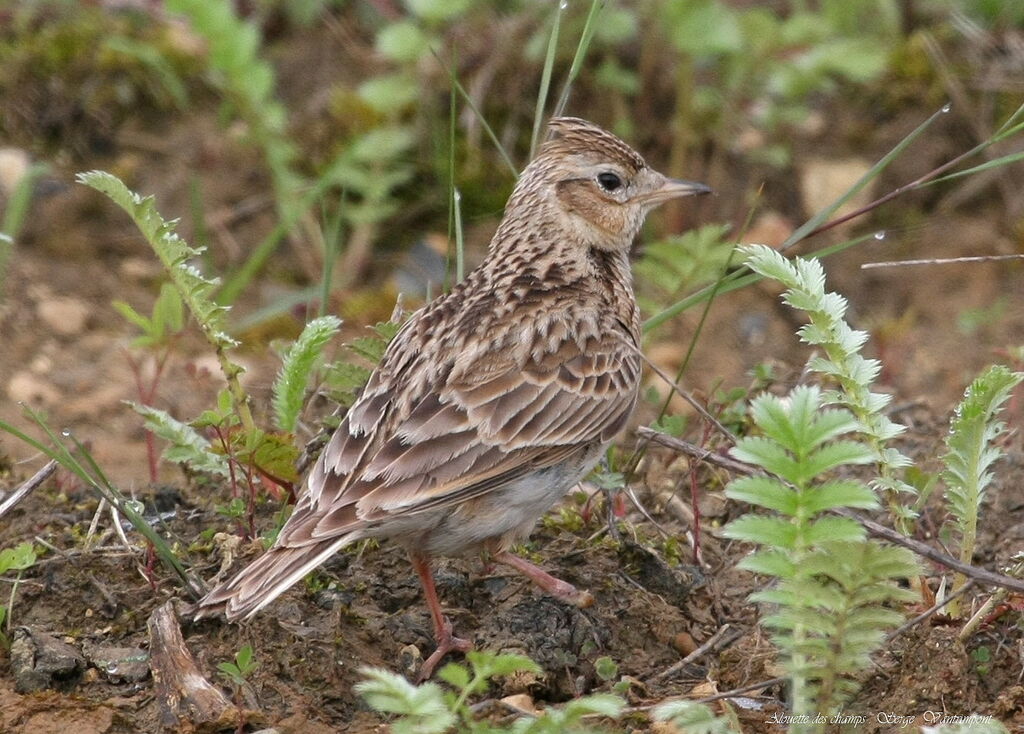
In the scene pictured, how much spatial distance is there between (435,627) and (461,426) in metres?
0.60

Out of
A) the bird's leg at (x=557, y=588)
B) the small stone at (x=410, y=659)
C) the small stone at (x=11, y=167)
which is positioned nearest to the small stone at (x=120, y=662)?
the small stone at (x=410, y=659)

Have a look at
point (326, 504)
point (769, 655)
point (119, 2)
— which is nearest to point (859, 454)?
point (769, 655)

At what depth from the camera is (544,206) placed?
19.6 feet

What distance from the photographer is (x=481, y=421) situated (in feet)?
15.7

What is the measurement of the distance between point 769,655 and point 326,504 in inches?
52.8

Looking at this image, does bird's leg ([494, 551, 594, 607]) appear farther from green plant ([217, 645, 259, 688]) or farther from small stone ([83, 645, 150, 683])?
small stone ([83, 645, 150, 683])

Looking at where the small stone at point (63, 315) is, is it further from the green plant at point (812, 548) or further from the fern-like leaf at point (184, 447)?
the green plant at point (812, 548)

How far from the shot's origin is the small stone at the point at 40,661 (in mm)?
4340

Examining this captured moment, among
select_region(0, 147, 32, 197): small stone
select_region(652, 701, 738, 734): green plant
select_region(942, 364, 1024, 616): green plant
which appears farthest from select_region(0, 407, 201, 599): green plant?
select_region(0, 147, 32, 197): small stone

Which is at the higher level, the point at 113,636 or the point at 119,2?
the point at 119,2

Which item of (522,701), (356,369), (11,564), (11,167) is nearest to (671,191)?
(356,369)

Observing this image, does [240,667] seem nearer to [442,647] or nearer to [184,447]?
[442,647]

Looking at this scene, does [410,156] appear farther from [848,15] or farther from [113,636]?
[113,636]

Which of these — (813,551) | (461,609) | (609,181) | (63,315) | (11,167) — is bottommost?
(63,315)
